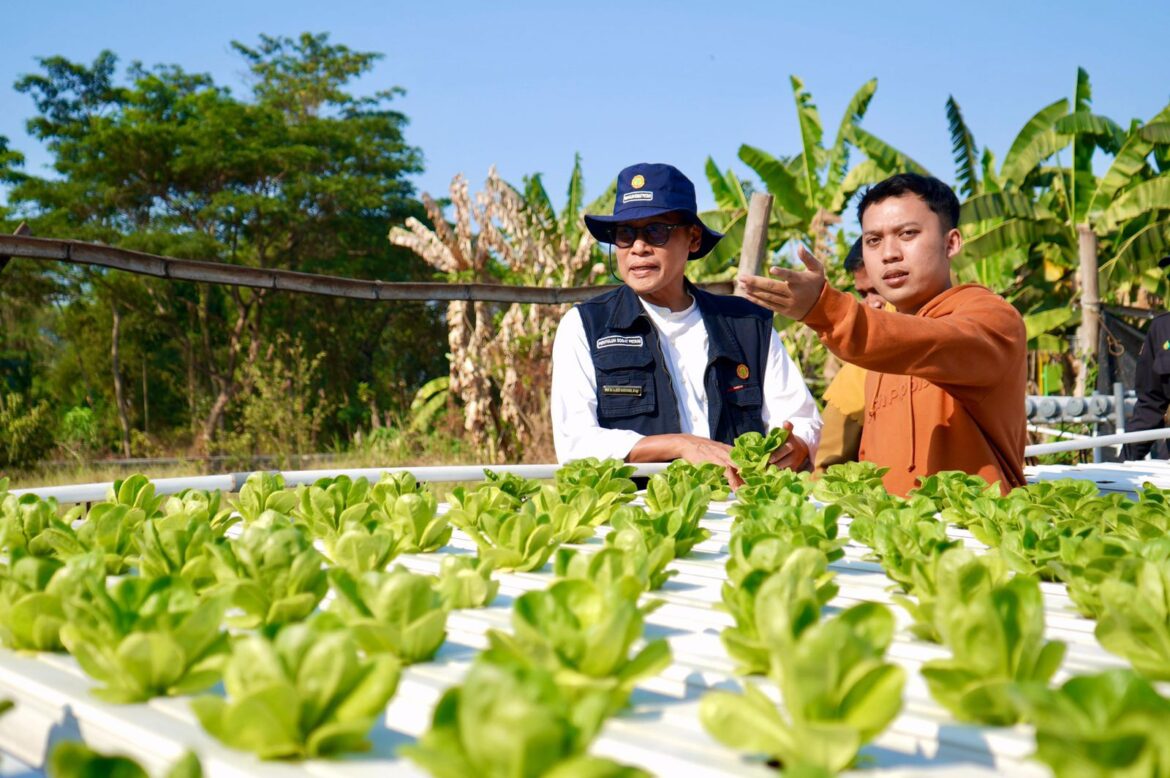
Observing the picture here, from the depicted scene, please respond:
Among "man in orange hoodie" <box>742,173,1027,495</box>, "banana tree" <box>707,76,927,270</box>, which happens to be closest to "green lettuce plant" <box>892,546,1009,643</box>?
"man in orange hoodie" <box>742,173,1027,495</box>

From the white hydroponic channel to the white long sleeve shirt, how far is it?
260cm

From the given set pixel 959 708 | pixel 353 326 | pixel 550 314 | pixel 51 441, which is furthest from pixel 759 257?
pixel 353 326

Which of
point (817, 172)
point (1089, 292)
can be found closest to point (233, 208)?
point (817, 172)

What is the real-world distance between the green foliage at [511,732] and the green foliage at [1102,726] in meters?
0.28

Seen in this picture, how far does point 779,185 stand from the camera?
14.9 metres

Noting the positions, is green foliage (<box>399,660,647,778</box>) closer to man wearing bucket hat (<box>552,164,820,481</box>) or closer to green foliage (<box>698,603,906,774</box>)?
green foliage (<box>698,603,906,774</box>)

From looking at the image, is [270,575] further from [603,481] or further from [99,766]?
[603,481]

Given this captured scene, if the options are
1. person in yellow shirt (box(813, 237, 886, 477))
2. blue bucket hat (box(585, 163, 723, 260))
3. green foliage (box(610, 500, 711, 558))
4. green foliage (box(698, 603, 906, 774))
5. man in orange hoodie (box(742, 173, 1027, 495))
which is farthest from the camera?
blue bucket hat (box(585, 163, 723, 260))

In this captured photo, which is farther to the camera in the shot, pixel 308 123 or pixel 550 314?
pixel 308 123

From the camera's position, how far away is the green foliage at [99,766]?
25.3 inches

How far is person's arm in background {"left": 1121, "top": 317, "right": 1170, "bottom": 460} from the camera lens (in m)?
6.95

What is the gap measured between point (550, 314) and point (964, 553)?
11164 millimetres

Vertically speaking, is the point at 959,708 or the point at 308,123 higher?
the point at 308,123

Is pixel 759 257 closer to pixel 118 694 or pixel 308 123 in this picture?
pixel 118 694
